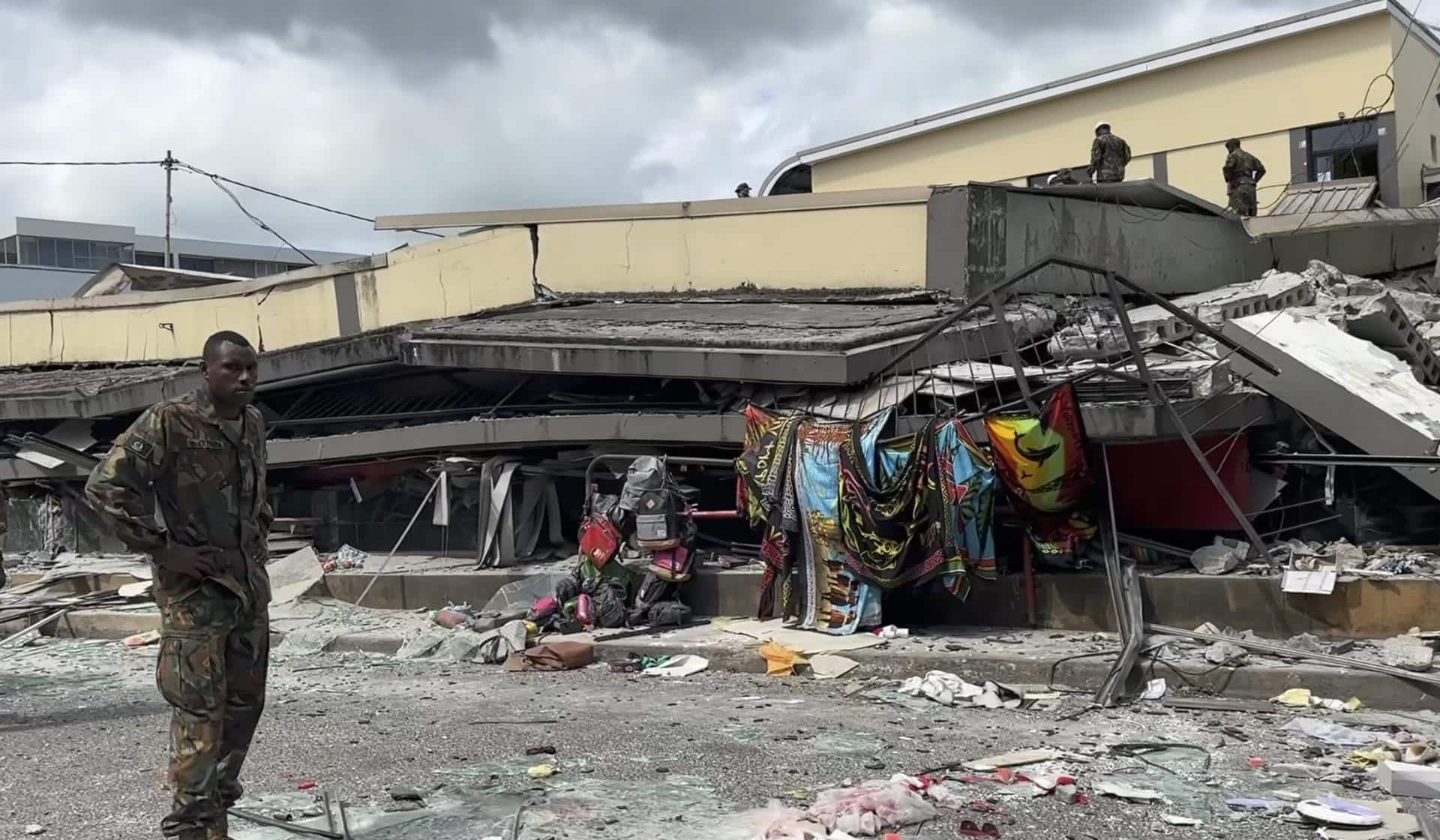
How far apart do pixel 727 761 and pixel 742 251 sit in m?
Result: 8.02

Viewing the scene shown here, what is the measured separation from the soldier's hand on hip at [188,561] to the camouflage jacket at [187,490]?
3 cm

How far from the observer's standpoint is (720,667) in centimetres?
803

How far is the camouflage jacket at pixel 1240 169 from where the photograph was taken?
16.3m

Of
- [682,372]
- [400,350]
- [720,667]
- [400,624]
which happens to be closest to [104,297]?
[400,350]

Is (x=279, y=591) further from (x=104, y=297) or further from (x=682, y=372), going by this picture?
(x=104, y=297)

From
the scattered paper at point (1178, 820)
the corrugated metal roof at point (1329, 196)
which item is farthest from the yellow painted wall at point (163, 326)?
the corrugated metal roof at point (1329, 196)

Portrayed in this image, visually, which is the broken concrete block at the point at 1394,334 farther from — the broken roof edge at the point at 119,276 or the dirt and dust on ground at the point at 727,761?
the broken roof edge at the point at 119,276

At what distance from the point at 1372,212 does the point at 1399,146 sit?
526 cm

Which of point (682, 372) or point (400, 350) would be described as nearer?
point (682, 372)

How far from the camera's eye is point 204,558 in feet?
13.6

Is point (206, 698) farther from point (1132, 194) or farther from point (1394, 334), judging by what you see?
point (1132, 194)

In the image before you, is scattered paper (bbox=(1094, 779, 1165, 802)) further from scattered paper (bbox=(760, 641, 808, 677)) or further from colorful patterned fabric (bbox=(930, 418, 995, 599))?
colorful patterned fabric (bbox=(930, 418, 995, 599))

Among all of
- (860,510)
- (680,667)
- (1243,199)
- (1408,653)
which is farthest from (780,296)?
(1243,199)

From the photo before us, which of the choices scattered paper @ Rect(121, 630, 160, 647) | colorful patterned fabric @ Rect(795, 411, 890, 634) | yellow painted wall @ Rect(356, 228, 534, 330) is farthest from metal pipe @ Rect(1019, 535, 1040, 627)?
yellow painted wall @ Rect(356, 228, 534, 330)
